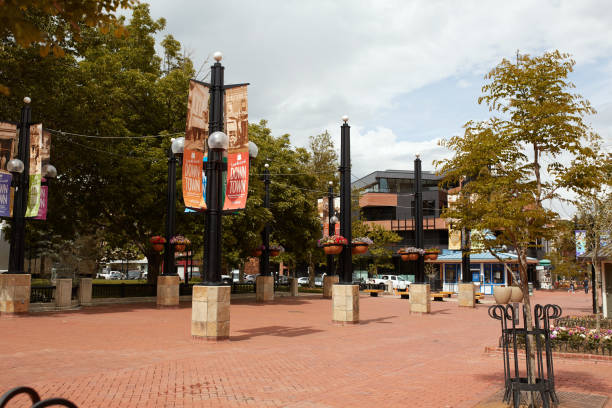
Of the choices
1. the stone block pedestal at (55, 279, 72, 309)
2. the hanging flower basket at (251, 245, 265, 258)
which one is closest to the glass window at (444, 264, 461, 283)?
the hanging flower basket at (251, 245, 265, 258)

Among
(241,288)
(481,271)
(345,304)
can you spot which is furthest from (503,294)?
(481,271)

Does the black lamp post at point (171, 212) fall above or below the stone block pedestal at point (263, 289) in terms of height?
above

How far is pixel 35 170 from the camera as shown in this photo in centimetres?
1839

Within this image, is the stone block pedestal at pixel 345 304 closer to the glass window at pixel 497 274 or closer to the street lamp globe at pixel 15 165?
the street lamp globe at pixel 15 165

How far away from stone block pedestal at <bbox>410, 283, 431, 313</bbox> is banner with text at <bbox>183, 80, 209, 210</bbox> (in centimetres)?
1180

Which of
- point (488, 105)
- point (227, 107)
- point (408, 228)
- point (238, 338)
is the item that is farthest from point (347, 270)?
point (408, 228)

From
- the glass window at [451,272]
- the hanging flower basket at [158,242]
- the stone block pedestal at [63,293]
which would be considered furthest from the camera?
the glass window at [451,272]

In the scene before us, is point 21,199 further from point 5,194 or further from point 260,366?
point 260,366

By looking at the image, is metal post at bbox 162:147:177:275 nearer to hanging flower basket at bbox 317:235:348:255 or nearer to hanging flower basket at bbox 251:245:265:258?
hanging flower basket at bbox 251:245:265:258

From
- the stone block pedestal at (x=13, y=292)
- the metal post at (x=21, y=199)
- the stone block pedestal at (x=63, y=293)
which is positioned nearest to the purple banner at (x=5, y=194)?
the metal post at (x=21, y=199)

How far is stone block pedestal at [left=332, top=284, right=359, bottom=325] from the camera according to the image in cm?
1698

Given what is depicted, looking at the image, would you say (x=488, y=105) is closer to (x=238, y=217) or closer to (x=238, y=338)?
(x=238, y=338)

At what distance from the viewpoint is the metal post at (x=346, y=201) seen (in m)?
17.7

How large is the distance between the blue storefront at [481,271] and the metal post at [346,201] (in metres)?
30.3
